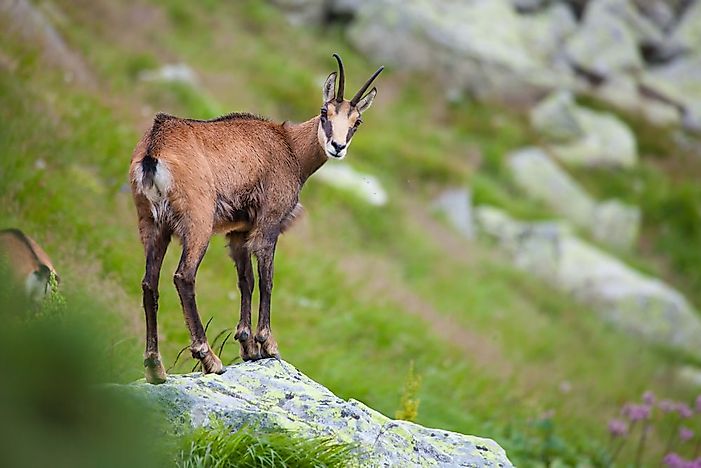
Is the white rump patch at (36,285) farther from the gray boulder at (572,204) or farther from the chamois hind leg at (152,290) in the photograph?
the gray boulder at (572,204)

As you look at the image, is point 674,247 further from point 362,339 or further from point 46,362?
point 46,362

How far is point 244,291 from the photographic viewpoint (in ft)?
20.2

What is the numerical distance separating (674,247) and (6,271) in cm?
2256

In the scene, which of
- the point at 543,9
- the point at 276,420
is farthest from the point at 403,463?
the point at 543,9

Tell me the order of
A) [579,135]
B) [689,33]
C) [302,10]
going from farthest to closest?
[689,33] < [579,135] < [302,10]

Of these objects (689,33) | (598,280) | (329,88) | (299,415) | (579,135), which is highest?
(689,33)

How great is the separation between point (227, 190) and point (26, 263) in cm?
140

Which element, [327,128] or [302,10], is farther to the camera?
[302,10]

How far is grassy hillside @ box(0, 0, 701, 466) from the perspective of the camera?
8742mm

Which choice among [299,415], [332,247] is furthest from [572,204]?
[299,415]

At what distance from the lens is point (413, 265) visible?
16.0 metres

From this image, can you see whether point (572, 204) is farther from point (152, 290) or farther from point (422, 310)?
point (152, 290)

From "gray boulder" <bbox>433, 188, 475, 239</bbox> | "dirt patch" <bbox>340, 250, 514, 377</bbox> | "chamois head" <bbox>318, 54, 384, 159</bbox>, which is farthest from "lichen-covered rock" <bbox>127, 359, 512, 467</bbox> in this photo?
"gray boulder" <bbox>433, 188, 475, 239</bbox>

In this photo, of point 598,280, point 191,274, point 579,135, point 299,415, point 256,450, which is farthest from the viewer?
point 579,135
